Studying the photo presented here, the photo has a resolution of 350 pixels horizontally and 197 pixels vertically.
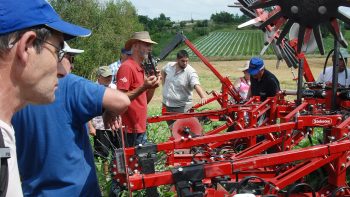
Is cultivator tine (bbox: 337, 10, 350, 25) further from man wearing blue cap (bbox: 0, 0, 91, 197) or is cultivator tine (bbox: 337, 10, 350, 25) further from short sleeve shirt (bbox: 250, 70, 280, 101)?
short sleeve shirt (bbox: 250, 70, 280, 101)

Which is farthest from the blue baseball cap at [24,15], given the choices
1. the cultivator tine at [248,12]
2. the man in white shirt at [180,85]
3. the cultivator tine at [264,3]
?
the man in white shirt at [180,85]

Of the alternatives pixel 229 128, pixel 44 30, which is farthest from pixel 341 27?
pixel 229 128

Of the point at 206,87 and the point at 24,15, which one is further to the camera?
the point at 206,87

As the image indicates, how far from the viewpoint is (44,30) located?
4.90ft

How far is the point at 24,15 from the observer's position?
4.53 feet

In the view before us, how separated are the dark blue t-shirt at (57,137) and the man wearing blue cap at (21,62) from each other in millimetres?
781

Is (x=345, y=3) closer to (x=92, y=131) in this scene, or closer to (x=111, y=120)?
(x=111, y=120)

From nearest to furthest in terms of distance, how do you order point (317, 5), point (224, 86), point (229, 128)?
point (317, 5) < point (229, 128) < point (224, 86)

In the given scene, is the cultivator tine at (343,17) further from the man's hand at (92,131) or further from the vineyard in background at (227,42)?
the vineyard in background at (227,42)

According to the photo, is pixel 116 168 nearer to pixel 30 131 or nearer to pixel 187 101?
pixel 30 131

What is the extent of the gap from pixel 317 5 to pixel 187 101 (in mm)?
5588

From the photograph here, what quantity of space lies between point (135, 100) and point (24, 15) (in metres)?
4.21

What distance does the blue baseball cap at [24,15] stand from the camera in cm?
133

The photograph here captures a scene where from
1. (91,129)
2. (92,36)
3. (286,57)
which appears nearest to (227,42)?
(92,36)
